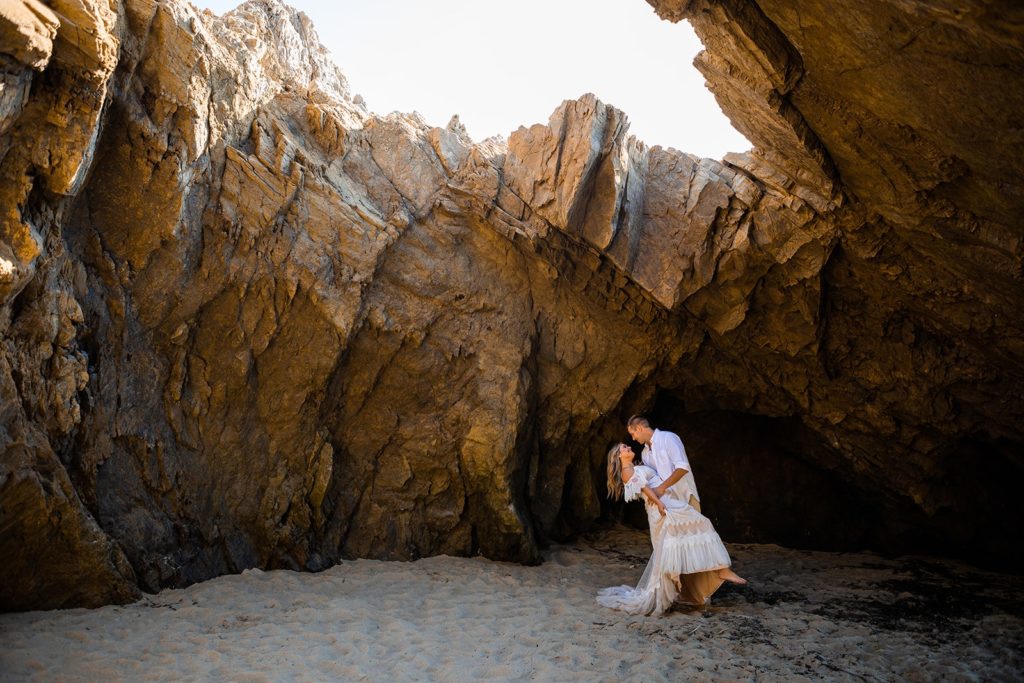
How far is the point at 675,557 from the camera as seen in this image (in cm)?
646

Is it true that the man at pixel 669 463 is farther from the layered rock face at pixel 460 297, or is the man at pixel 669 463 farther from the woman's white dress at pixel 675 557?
the layered rock face at pixel 460 297

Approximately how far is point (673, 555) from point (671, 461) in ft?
2.84

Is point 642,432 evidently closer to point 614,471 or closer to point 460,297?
point 614,471

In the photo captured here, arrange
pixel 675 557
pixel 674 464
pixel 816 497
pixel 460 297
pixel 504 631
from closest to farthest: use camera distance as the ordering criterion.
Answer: pixel 504 631, pixel 675 557, pixel 674 464, pixel 460 297, pixel 816 497

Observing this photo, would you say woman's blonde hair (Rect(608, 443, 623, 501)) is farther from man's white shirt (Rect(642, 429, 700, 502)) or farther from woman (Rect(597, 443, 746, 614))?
man's white shirt (Rect(642, 429, 700, 502))

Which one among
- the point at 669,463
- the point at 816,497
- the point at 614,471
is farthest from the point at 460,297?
the point at 816,497

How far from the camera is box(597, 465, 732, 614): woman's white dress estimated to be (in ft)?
21.1

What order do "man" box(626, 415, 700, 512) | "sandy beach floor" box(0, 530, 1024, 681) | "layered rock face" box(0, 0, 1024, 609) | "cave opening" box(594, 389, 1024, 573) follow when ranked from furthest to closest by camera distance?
"cave opening" box(594, 389, 1024, 573) < "man" box(626, 415, 700, 512) < "layered rock face" box(0, 0, 1024, 609) < "sandy beach floor" box(0, 530, 1024, 681)

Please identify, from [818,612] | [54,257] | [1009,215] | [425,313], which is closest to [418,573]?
[425,313]

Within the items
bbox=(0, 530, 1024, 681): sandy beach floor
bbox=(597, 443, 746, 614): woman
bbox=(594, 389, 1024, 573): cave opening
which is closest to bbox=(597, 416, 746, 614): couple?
bbox=(597, 443, 746, 614): woman

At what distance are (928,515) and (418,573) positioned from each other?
6682 millimetres

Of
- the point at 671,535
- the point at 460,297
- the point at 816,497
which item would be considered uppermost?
the point at 460,297

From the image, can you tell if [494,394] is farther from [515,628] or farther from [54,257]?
[54,257]

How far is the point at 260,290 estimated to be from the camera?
7.23m
